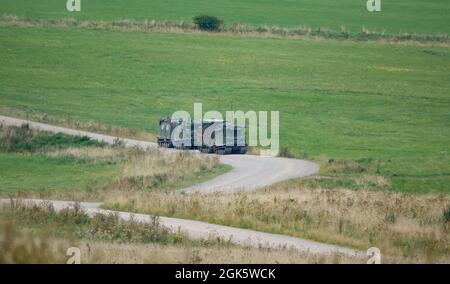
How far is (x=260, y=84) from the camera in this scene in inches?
3118

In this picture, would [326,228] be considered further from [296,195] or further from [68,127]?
[68,127]

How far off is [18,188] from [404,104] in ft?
138

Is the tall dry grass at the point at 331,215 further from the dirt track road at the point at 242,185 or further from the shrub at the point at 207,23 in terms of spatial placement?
the shrub at the point at 207,23

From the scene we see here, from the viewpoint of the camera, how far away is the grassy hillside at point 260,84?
62125mm

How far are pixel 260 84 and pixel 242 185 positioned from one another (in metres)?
41.0

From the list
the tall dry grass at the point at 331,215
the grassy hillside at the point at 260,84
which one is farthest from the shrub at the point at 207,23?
the tall dry grass at the point at 331,215

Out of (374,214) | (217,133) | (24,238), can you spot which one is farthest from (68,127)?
(24,238)

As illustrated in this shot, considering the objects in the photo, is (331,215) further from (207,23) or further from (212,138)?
(207,23)

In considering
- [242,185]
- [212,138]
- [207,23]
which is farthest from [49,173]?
[207,23]

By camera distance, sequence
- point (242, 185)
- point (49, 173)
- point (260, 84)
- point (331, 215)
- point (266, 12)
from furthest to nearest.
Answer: point (266, 12) < point (260, 84) < point (49, 173) < point (242, 185) < point (331, 215)

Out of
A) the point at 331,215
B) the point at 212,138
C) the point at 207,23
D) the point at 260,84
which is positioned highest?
the point at 207,23

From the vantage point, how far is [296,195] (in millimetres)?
32625

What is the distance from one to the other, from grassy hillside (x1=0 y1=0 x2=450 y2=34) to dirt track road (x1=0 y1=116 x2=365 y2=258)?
144 ft
